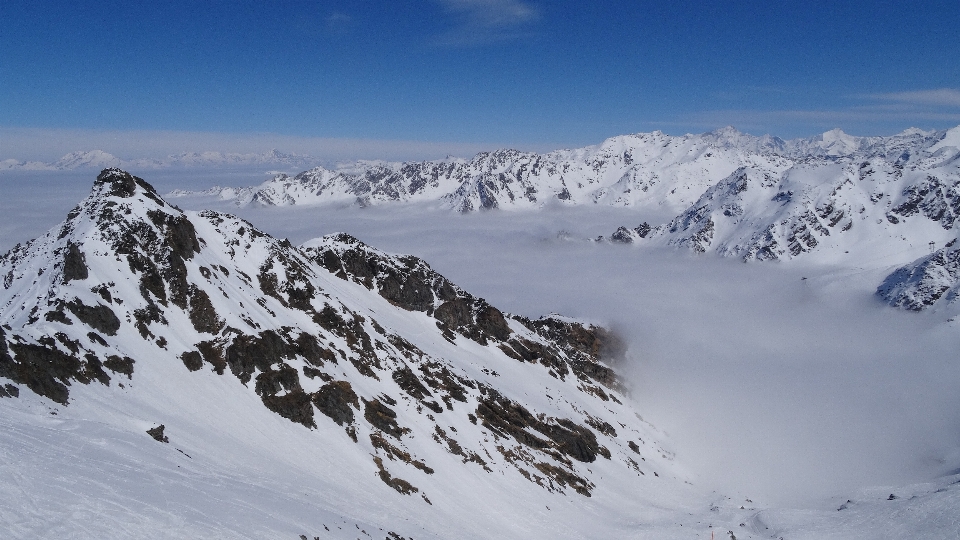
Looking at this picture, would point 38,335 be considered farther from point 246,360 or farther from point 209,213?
point 209,213

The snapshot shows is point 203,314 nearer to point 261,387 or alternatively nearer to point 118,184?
point 261,387

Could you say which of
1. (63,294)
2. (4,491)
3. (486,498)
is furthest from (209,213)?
(4,491)

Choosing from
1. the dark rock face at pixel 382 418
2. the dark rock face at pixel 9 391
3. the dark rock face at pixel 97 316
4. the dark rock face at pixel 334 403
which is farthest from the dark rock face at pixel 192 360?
the dark rock face at pixel 382 418

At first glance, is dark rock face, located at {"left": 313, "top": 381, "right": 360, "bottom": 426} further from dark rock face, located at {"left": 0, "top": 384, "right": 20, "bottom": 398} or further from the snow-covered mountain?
dark rock face, located at {"left": 0, "top": 384, "right": 20, "bottom": 398}

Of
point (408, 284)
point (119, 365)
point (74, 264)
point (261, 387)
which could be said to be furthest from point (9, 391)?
point (408, 284)

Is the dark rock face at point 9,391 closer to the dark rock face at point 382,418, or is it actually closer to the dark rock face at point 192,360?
the dark rock face at point 192,360

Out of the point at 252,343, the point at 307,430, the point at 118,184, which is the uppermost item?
the point at 118,184

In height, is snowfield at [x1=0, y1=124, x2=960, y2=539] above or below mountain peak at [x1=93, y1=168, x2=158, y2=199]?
below

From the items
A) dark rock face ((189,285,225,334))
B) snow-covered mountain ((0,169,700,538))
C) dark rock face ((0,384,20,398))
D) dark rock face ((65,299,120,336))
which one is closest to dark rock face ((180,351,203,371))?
snow-covered mountain ((0,169,700,538))
